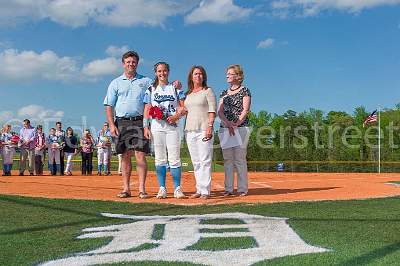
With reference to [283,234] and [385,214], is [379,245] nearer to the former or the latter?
[283,234]

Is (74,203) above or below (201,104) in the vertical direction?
below

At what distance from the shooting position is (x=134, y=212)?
605cm

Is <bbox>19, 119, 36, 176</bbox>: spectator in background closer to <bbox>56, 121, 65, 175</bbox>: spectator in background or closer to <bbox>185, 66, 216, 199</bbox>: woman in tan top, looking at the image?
<bbox>56, 121, 65, 175</bbox>: spectator in background

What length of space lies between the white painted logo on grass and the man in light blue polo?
2096 mm

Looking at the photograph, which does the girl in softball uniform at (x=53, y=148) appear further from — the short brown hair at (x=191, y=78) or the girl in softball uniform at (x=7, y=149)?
the short brown hair at (x=191, y=78)

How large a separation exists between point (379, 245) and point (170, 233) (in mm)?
1718

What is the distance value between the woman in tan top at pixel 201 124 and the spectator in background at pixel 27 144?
1035cm

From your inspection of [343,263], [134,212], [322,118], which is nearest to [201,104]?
[134,212]

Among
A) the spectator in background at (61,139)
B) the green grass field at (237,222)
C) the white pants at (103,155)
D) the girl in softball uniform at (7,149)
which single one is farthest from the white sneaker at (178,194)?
the white pants at (103,155)

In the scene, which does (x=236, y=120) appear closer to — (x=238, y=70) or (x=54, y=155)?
(x=238, y=70)

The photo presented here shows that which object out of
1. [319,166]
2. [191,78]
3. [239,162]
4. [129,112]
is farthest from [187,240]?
[319,166]

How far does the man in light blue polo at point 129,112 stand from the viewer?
7547mm

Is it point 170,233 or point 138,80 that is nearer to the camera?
point 170,233

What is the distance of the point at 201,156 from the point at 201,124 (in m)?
0.47
